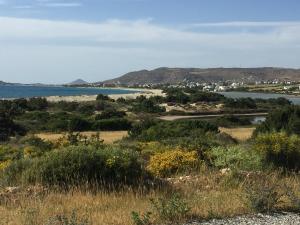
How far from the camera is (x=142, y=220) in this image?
→ 7730 millimetres

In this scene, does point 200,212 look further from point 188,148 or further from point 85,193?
point 188,148

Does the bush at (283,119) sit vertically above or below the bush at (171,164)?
below

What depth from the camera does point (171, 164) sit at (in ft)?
46.7

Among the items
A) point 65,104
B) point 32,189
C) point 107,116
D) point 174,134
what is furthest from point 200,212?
point 65,104

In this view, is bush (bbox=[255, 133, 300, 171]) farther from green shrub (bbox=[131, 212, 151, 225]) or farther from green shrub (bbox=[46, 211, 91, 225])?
green shrub (bbox=[46, 211, 91, 225])

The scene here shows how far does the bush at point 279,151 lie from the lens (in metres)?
14.4

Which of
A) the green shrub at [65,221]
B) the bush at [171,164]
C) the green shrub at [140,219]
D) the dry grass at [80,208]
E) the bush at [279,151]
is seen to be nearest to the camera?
the green shrub at [65,221]

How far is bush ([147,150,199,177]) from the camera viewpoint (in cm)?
1397

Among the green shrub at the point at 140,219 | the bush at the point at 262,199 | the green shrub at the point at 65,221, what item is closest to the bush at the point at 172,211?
the green shrub at the point at 140,219

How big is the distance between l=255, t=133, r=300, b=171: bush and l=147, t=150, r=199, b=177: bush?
174 cm

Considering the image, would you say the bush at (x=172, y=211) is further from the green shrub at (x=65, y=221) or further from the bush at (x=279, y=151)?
the bush at (x=279, y=151)

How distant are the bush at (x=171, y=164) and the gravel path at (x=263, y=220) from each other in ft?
17.5

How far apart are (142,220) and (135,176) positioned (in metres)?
4.43

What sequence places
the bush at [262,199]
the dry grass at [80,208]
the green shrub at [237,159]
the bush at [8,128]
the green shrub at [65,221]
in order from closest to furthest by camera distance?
the green shrub at [65,221]
the dry grass at [80,208]
the bush at [262,199]
the green shrub at [237,159]
the bush at [8,128]
